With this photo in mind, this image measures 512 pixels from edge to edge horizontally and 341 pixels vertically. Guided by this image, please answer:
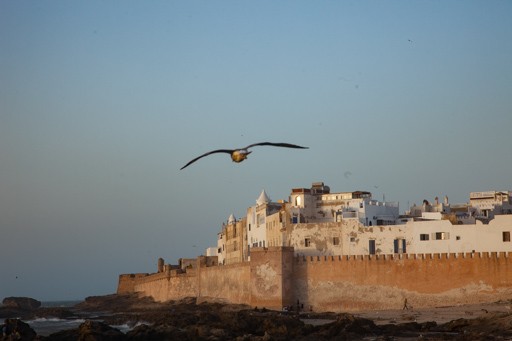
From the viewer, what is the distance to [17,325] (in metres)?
38.1

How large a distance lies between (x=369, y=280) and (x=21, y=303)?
4365 cm

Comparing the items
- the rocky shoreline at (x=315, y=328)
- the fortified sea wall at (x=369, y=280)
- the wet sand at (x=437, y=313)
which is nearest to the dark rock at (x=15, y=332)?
the rocky shoreline at (x=315, y=328)

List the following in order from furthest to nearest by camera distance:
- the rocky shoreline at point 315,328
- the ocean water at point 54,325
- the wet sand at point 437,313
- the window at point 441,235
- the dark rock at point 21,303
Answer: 1. the dark rock at point 21,303
2. the window at point 441,235
3. the ocean water at point 54,325
4. the wet sand at point 437,313
5. the rocky shoreline at point 315,328

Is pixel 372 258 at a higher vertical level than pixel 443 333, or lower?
higher

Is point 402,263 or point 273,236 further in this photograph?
point 273,236

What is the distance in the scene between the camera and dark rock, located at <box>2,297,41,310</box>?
82.3 meters

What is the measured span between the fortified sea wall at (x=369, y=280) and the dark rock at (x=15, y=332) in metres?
15.2

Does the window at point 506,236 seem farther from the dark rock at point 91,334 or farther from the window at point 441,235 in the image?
the dark rock at point 91,334

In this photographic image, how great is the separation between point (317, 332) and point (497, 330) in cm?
655

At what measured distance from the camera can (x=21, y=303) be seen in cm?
8338

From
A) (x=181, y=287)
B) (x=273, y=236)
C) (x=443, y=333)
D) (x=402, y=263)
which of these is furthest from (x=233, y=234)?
(x=443, y=333)

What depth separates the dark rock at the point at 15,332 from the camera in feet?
115

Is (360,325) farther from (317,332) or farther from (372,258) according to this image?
(372,258)

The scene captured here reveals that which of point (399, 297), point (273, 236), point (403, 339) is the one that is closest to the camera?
point (403, 339)
